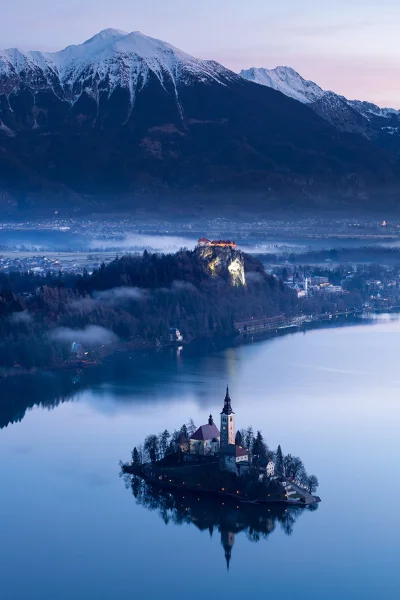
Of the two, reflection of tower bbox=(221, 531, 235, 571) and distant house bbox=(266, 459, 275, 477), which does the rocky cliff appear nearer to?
distant house bbox=(266, 459, 275, 477)

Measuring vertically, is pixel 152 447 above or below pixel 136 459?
above

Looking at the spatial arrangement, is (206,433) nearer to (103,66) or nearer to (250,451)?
(250,451)

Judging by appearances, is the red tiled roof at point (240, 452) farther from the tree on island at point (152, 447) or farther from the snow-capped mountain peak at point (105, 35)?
the snow-capped mountain peak at point (105, 35)

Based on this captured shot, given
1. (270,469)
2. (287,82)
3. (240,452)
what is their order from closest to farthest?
(270,469)
(240,452)
(287,82)

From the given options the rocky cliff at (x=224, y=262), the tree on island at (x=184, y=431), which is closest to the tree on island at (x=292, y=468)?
the tree on island at (x=184, y=431)

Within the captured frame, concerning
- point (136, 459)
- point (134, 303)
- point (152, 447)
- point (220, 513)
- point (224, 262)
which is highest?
point (224, 262)

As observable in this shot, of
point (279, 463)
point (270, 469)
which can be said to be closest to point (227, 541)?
point (270, 469)

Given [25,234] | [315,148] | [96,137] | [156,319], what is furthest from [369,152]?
[156,319]

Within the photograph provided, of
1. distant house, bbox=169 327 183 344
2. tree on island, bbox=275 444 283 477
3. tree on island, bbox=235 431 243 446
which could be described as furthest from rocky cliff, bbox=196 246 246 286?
tree on island, bbox=275 444 283 477
